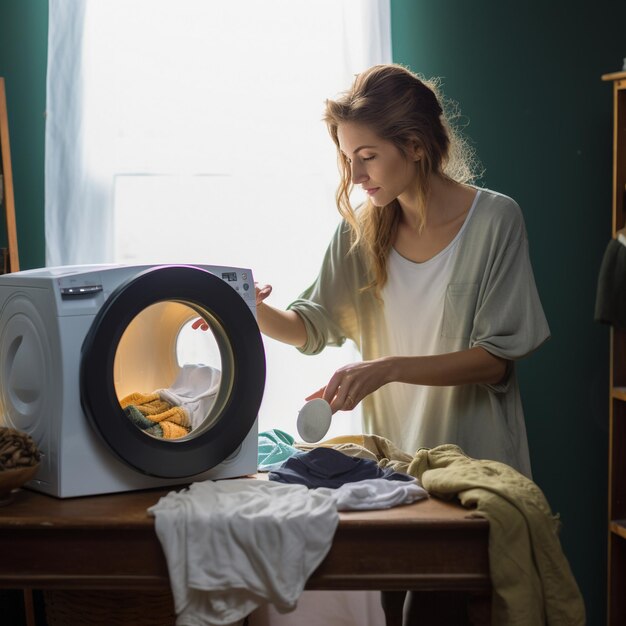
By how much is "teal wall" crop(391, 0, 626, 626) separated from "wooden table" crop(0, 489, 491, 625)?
144 cm

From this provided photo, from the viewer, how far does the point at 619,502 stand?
2.59 m

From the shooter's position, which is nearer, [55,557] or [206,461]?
[55,557]

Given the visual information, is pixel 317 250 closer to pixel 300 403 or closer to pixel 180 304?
pixel 300 403

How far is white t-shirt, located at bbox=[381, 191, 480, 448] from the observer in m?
1.92

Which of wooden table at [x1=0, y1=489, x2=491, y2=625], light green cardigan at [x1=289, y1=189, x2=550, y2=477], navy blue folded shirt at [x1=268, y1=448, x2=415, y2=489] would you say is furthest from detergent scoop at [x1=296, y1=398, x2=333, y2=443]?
light green cardigan at [x1=289, y1=189, x2=550, y2=477]

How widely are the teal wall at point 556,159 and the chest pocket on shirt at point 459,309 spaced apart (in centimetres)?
88

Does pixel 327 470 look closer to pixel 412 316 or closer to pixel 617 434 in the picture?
pixel 412 316

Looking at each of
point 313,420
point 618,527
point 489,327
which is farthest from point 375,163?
point 618,527

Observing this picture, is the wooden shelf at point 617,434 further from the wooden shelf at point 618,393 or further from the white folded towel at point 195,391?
the white folded towel at point 195,391

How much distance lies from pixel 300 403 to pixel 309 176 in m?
0.66

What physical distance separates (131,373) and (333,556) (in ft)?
1.61

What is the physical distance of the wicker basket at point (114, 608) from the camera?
1808mm

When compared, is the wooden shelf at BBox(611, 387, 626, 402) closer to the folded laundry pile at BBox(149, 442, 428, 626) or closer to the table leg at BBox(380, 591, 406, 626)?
the table leg at BBox(380, 591, 406, 626)

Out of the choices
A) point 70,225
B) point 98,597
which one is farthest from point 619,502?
point 70,225
